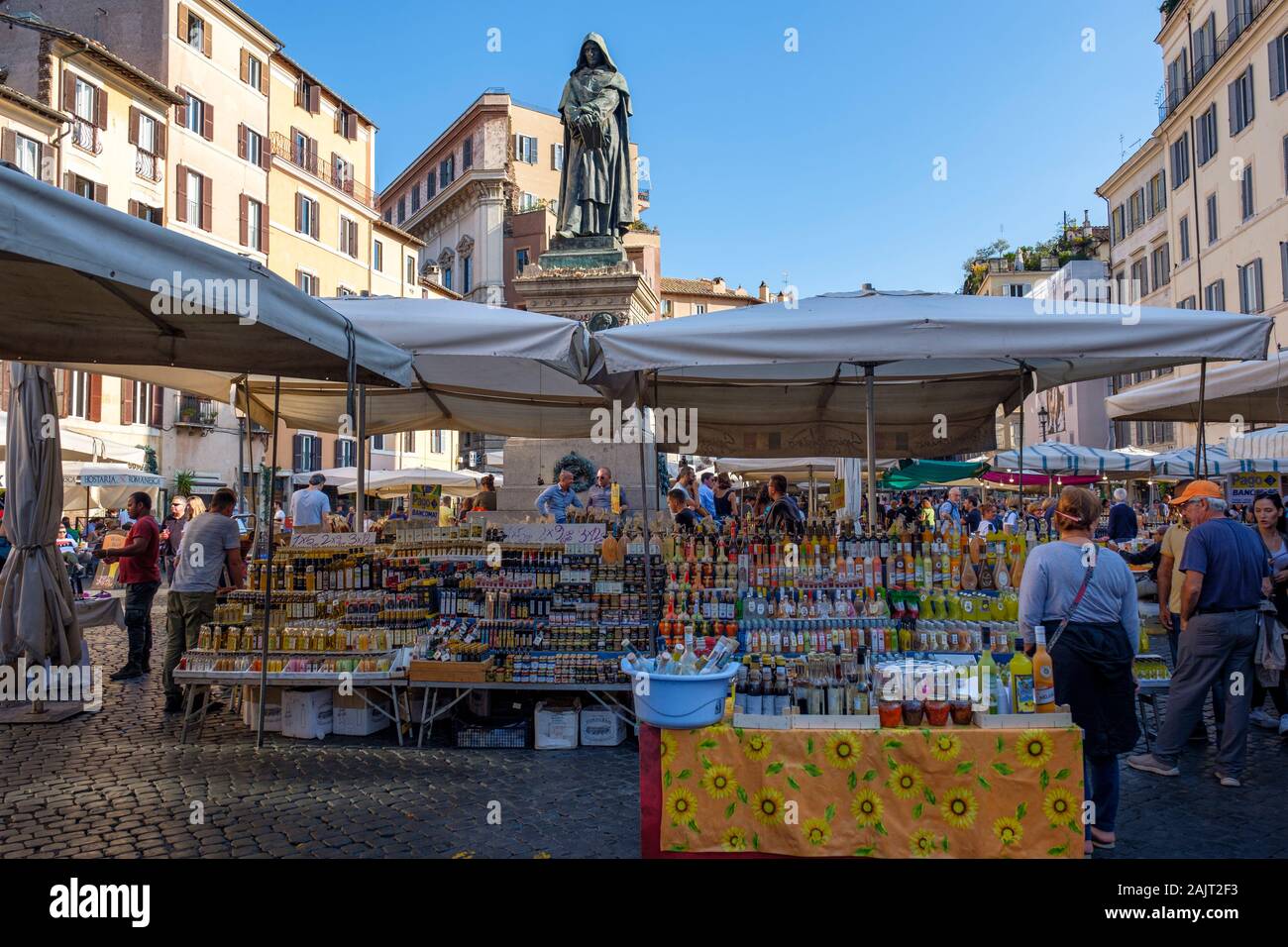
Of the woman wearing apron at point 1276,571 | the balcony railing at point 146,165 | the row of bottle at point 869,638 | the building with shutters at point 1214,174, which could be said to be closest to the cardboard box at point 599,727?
the row of bottle at point 869,638

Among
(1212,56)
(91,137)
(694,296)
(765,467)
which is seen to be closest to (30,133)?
(91,137)

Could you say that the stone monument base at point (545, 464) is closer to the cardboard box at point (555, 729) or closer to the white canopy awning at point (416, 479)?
the cardboard box at point (555, 729)

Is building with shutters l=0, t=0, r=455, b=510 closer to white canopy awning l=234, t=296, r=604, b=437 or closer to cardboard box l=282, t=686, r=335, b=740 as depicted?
white canopy awning l=234, t=296, r=604, b=437

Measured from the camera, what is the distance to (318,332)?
488cm

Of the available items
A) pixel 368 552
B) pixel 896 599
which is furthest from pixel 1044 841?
pixel 368 552

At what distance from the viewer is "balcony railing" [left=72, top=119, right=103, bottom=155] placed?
80.3 ft

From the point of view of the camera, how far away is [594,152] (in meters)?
14.5

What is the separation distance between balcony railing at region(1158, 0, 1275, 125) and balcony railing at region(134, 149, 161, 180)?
3307cm

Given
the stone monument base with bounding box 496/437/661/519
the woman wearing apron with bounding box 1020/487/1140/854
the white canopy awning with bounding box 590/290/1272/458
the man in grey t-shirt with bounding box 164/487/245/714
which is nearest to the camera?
the woman wearing apron with bounding box 1020/487/1140/854

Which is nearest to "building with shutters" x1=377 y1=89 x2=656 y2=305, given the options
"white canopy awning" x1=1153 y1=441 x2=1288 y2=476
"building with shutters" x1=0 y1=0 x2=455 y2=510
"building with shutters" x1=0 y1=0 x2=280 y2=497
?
"building with shutters" x1=0 y1=0 x2=455 y2=510

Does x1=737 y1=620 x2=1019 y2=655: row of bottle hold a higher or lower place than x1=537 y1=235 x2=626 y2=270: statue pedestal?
lower

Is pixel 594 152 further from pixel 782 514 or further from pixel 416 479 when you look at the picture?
pixel 782 514
